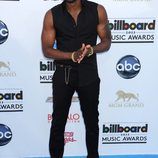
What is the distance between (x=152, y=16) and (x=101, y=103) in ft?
2.28

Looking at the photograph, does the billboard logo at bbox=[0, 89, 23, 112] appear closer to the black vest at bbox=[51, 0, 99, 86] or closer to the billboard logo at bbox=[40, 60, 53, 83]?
the billboard logo at bbox=[40, 60, 53, 83]

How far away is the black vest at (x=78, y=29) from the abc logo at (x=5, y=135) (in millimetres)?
725

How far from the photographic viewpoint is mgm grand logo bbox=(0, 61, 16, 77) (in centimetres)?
231

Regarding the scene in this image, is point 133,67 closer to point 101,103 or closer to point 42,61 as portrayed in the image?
point 101,103

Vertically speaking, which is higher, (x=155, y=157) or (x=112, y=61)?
(x=112, y=61)

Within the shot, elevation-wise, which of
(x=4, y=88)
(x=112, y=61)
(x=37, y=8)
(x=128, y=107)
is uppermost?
(x=37, y=8)

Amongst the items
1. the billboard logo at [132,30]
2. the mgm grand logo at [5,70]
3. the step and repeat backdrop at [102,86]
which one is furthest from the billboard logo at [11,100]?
the billboard logo at [132,30]

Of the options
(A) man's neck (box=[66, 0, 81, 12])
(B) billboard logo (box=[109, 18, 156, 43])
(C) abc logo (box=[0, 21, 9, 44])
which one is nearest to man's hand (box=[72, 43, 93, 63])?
(A) man's neck (box=[66, 0, 81, 12])

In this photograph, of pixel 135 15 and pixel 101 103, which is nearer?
pixel 135 15

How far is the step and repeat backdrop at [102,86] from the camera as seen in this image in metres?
2.25

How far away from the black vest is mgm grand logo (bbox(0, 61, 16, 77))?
437mm

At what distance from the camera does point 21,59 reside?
231 centimetres

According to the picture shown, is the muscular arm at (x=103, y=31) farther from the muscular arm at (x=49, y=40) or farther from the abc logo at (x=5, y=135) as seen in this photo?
the abc logo at (x=5, y=135)

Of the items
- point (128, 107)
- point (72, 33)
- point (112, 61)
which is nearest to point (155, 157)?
point (128, 107)
